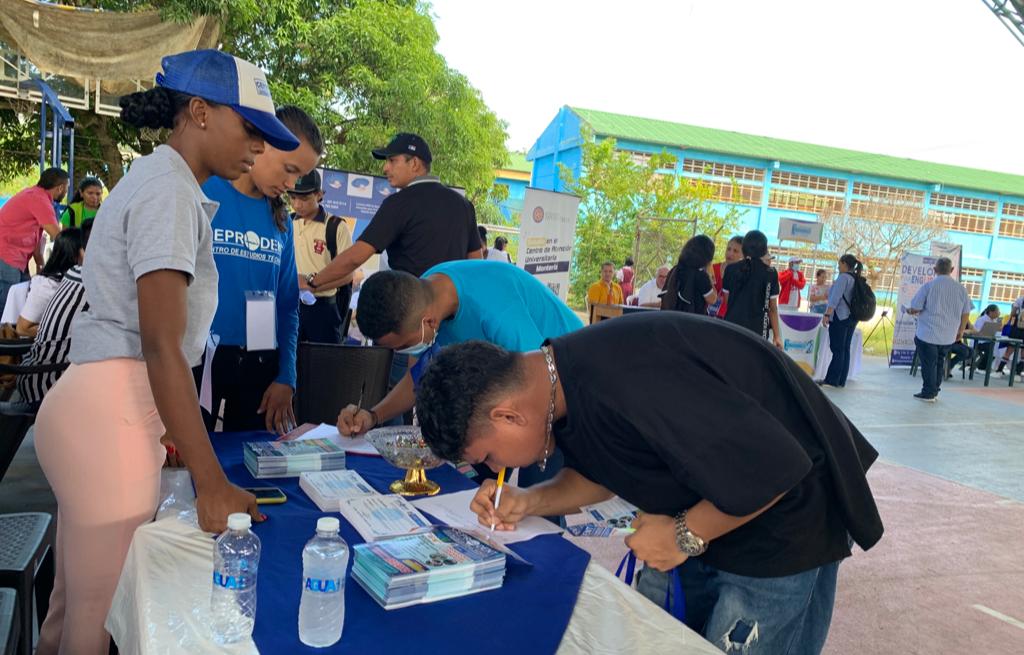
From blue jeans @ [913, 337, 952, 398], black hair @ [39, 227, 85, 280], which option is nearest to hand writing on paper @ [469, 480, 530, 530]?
black hair @ [39, 227, 85, 280]

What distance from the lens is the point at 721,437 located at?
1.00 meters

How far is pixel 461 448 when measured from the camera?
1124mm

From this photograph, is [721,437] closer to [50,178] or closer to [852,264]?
[50,178]

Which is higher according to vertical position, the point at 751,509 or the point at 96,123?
the point at 96,123

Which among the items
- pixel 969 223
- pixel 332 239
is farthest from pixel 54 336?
pixel 969 223

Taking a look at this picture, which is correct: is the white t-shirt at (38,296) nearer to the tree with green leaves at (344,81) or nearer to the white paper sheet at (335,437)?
the white paper sheet at (335,437)

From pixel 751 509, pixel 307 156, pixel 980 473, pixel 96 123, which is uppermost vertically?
pixel 96 123

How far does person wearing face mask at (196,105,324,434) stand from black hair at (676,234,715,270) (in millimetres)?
4721

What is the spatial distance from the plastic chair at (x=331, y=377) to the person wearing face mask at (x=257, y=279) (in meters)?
0.47

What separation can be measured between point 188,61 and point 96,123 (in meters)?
11.1

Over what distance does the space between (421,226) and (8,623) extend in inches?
88.2

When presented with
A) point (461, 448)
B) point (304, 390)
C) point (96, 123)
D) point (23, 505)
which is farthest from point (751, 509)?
point (96, 123)

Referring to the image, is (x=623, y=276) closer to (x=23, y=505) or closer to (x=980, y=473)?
(x=980, y=473)

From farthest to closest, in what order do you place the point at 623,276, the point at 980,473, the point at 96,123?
the point at 623,276
the point at 96,123
the point at 980,473
